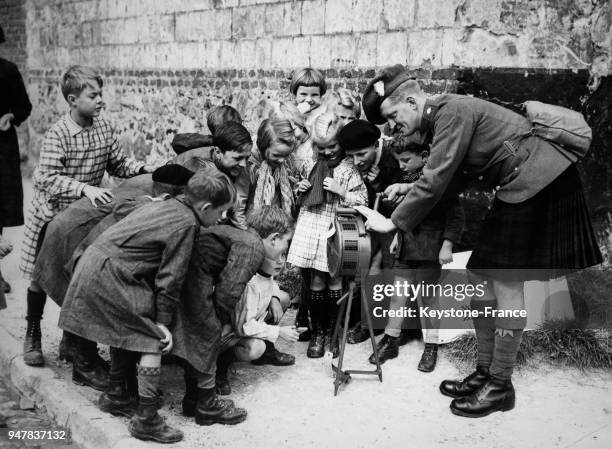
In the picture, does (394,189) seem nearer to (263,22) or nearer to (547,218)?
(547,218)

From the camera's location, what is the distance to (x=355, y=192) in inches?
188

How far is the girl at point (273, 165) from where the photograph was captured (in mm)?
4719

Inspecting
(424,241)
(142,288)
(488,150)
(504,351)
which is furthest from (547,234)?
(142,288)

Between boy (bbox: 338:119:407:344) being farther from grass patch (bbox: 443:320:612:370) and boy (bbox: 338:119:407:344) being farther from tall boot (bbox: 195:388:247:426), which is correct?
tall boot (bbox: 195:388:247:426)

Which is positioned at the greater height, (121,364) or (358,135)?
(358,135)

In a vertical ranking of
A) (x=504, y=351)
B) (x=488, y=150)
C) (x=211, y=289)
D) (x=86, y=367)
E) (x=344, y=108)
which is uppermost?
(x=344, y=108)

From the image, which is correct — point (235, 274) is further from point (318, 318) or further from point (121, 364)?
point (318, 318)

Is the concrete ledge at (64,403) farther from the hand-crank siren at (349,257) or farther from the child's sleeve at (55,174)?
the hand-crank siren at (349,257)

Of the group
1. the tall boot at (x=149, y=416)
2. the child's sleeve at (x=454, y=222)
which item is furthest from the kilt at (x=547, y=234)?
the tall boot at (x=149, y=416)

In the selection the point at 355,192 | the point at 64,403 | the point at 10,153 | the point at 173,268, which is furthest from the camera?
the point at 10,153

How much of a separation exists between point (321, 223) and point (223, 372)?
1222mm

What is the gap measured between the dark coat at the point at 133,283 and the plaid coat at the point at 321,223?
128cm

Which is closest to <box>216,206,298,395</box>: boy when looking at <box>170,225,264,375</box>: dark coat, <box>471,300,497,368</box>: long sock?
<box>170,225,264,375</box>: dark coat

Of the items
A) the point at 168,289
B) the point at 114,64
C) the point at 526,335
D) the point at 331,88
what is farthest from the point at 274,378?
the point at 114,64
